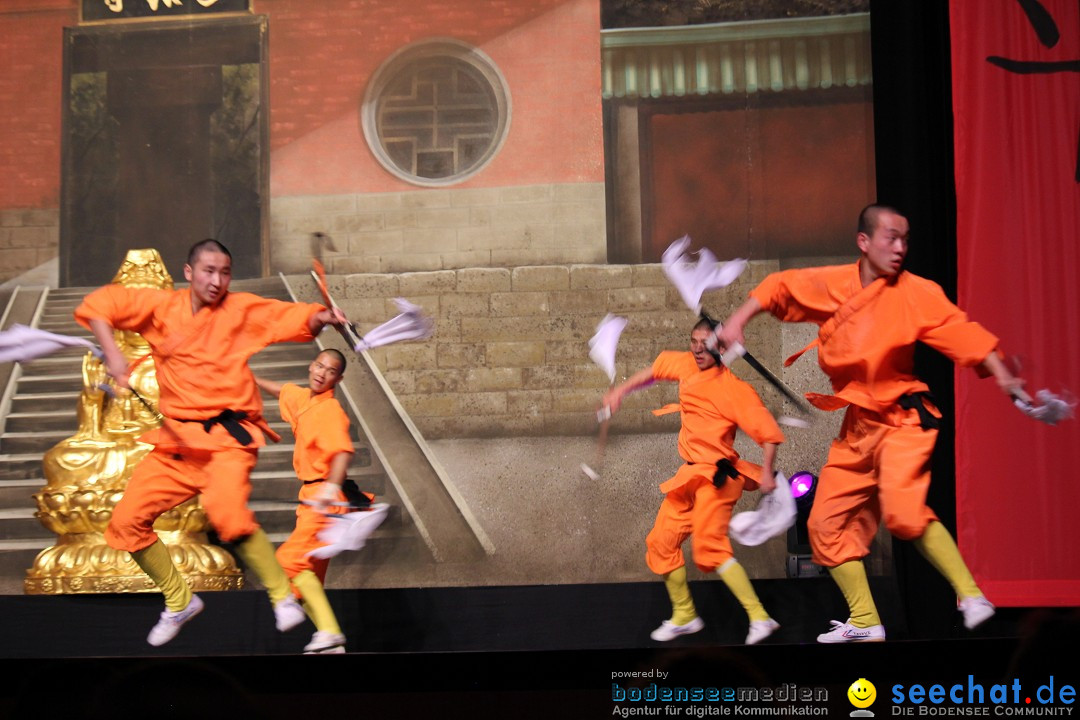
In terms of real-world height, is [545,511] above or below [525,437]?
below

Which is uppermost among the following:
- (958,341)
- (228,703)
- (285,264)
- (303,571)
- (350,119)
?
(350,119)

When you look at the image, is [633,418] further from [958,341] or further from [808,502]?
[958,341]

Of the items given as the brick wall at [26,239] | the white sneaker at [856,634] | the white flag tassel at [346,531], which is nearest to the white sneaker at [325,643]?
the white flag tassel at [346,531]

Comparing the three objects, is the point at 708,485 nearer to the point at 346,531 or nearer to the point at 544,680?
the point at 544,680

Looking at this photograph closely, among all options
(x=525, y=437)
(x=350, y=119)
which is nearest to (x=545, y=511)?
(x=525, y=437)

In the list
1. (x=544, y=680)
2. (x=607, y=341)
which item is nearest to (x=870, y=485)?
(x=544, y=680)

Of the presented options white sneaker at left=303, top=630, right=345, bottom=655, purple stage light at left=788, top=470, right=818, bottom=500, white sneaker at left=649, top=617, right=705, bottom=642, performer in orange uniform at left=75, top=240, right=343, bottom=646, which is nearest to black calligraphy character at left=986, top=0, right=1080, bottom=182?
purple stage light at left=788, top=470, right=818, bottom=500

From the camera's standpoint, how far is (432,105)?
516 cm

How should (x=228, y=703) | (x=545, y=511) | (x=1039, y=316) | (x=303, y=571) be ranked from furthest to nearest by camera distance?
(x=545, y=511), (x=1039, y=316), (x=303, y=571), (x=228, y=703)

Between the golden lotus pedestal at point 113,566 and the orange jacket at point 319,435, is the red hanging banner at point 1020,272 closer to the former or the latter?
the orange jacket at point 319,435

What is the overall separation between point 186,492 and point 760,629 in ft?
6.33

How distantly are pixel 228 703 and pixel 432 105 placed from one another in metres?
2.93

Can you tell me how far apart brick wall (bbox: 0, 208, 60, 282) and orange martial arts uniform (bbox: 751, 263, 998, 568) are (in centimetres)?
331

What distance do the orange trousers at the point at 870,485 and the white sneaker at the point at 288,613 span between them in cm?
157
